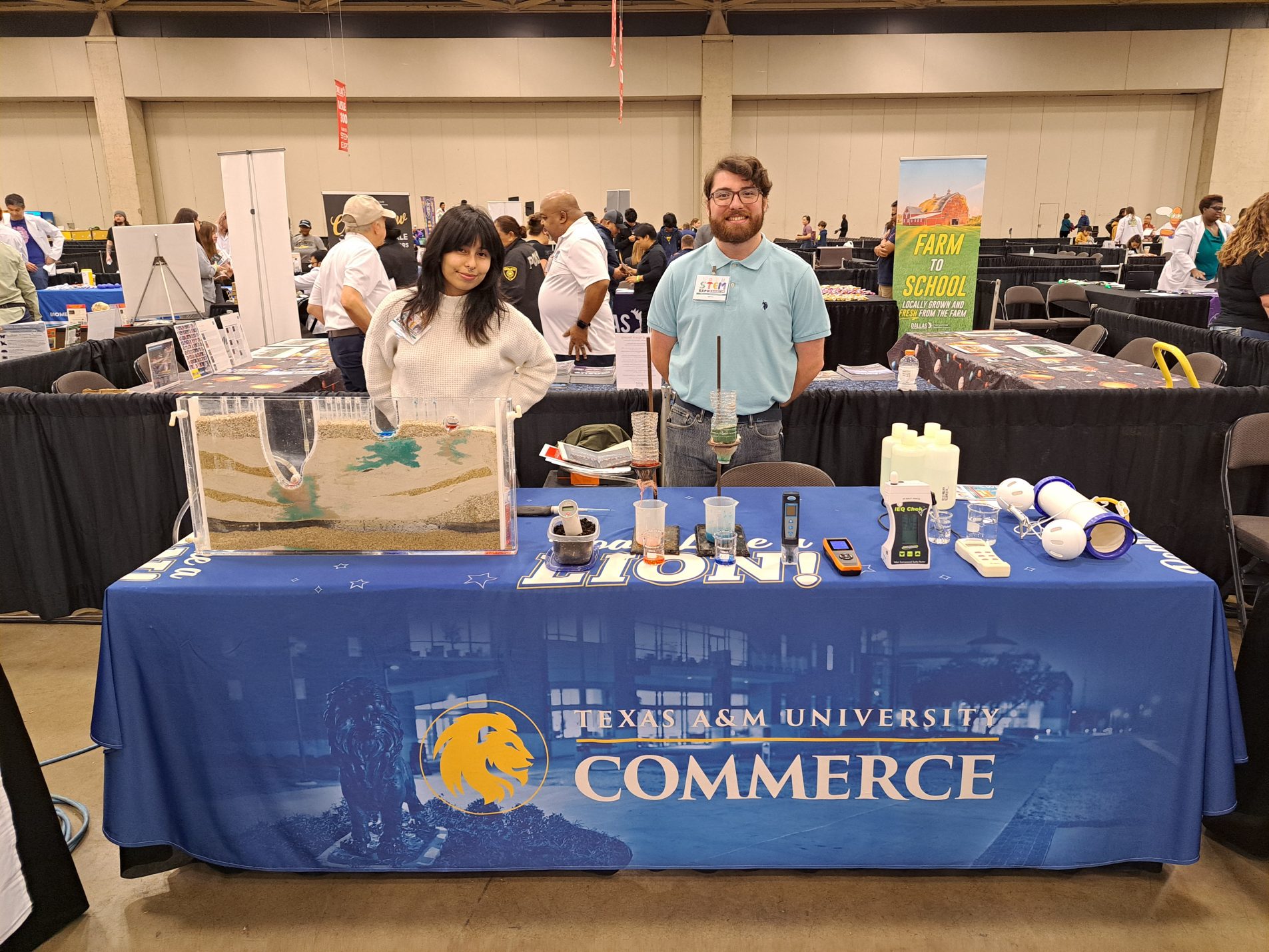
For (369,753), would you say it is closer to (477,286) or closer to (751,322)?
(477,286)

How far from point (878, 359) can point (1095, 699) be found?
5.83 m

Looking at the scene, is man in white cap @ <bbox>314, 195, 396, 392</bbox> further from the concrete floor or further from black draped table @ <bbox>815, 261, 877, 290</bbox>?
Result: black draped table @ <bbox>815, 261, 877, 290</bbox>

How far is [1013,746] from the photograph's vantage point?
185 centimetres

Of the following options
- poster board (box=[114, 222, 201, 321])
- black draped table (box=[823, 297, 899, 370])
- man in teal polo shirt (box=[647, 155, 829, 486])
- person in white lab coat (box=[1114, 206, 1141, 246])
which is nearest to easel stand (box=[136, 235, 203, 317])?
poster board (box=[114, 222, 201, 321])

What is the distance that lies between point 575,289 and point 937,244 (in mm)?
2446

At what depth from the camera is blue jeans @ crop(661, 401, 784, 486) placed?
2.64 meters

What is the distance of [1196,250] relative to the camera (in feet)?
23.9

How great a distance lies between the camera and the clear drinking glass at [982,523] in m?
2.00

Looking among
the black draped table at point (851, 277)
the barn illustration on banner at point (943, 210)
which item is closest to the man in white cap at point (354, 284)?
the barn illustration on banner at point (943, 210)

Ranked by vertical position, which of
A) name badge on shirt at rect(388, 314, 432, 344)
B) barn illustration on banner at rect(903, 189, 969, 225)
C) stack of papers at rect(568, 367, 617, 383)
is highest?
barn illustration on banner at rect(903, 189, 969, 225)

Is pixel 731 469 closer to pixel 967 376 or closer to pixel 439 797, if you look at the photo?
pixel 439 797

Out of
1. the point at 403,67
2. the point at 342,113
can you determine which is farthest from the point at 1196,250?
the point at 403,67

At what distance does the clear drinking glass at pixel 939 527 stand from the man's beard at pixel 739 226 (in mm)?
932

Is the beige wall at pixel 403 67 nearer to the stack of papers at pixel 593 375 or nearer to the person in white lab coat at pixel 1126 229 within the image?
the person in white lab coat at pixel 1126 229
